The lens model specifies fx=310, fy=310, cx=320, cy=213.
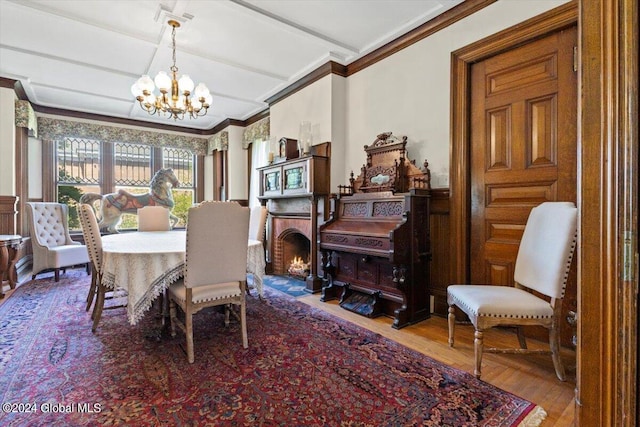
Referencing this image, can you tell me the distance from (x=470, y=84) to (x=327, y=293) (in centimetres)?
254

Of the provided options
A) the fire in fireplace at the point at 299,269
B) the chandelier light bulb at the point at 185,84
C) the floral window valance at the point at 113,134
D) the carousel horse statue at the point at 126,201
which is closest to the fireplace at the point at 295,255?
the fire in fireplace at the point at 299,269

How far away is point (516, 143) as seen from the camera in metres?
2.56

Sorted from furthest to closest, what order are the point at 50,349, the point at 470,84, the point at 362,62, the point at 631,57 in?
the point at 362,62, the point at 470,84, the point at 50,349, the point at 631,57

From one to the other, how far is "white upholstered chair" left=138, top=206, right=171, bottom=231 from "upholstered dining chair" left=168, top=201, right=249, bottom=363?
79.6 inches

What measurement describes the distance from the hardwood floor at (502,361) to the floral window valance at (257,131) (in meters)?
3.73

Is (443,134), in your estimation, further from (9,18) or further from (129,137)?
(129,137)

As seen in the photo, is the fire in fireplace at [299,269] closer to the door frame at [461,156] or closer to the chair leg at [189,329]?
the door frame at [461,156]

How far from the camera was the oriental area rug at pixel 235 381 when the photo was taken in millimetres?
1524

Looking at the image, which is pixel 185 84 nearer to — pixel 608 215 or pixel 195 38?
pixel 195 38

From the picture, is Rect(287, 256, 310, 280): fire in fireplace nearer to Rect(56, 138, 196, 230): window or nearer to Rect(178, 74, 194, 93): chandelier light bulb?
Rect(178, 74, 194, 93): chandelier light bulb

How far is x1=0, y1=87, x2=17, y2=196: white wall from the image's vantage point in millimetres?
4266

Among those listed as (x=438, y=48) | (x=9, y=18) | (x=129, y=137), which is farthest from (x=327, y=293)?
(x=129, y=137)

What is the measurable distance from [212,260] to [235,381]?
78 cm

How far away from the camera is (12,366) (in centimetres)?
199
